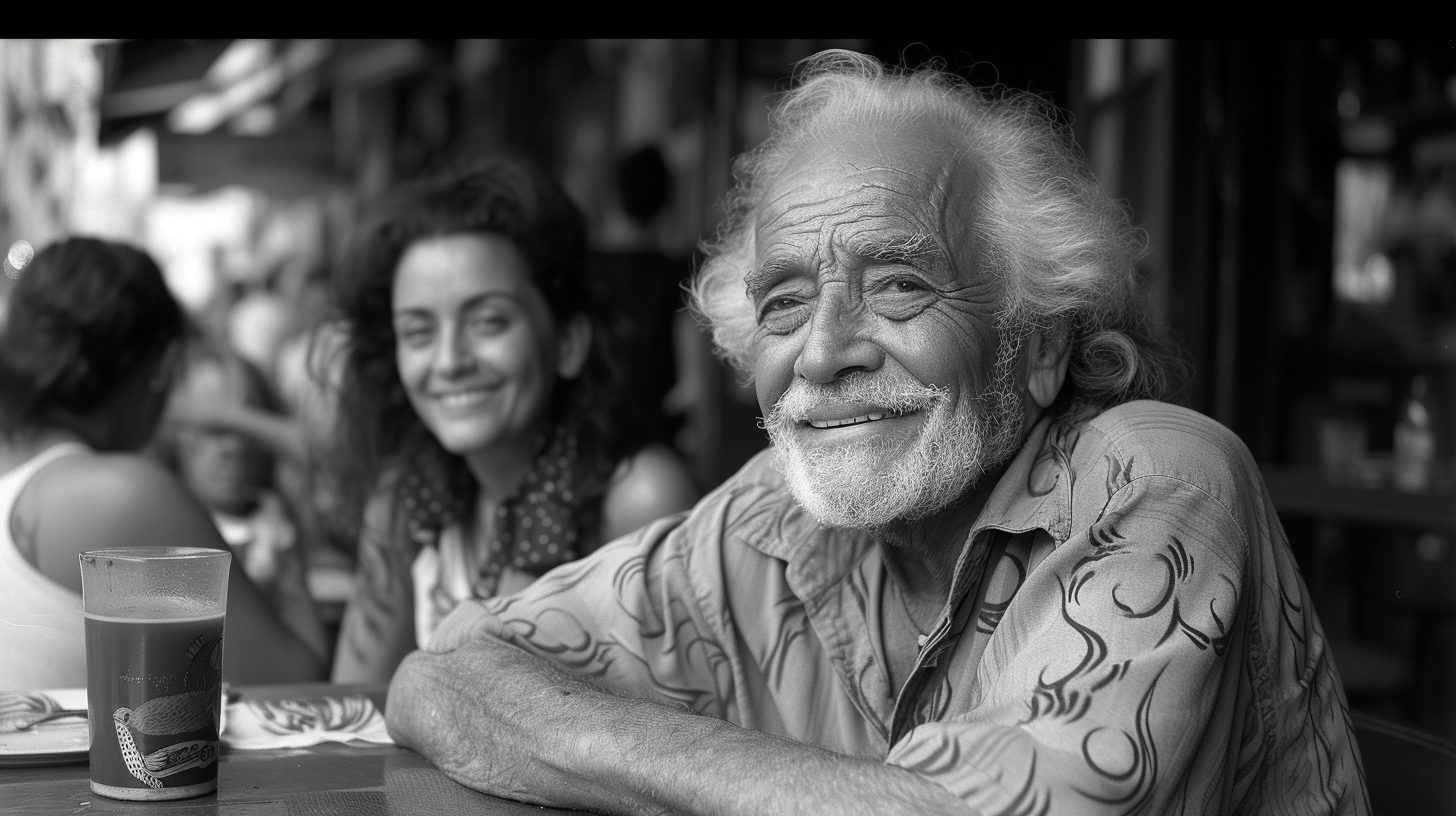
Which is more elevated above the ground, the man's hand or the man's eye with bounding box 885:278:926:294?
the man's eye with bounding box 885:278:926:294

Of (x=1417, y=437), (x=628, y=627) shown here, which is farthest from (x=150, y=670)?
(x=1417, y=437)

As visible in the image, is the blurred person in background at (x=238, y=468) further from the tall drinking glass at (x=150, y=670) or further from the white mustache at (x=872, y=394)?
the white mustache at (x=872, y=394)

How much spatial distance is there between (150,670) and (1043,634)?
877 mm

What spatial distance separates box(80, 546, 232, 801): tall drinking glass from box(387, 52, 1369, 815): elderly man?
0.30m

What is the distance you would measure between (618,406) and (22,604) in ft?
3.76

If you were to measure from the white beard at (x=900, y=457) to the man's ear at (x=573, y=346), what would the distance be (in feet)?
4.04

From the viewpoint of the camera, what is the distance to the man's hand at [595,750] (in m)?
1.19

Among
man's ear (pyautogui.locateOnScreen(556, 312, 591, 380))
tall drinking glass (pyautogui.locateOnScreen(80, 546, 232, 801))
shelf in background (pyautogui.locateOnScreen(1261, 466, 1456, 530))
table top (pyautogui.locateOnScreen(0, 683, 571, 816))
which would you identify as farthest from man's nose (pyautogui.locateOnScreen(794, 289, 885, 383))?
shelf in background (pyautogui.locateOnScreen(1261, 466, 1456, 530))

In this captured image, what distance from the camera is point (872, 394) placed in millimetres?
1578

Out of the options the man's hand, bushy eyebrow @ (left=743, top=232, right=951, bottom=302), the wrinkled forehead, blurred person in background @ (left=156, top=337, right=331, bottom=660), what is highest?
the wrinkled forehead

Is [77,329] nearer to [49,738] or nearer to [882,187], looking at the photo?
[49,738]

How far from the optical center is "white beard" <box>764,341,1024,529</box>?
1568 mm

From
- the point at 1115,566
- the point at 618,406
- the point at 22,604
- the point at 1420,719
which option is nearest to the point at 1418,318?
the point at 1420,719

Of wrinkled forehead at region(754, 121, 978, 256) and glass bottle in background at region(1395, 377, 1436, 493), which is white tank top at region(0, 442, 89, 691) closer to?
wrinkled forehead at region(754, 121, 978, 256)
